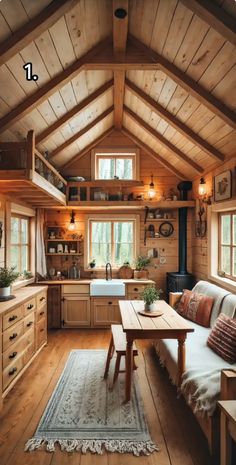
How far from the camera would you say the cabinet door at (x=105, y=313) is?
4.73m

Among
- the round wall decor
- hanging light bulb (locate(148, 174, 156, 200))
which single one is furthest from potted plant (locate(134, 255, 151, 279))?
hanging light bulb (locate(148, 174, 156, 200))

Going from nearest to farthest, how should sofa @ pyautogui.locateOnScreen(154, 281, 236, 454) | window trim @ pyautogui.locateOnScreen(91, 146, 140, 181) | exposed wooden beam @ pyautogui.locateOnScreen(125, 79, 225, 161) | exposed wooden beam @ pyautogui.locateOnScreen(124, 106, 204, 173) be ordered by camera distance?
sofa @ pyautogui.locateOnScreen(154, 281, 236, 454)
exposed wooden beam @ pyautogui.locateOnScreen(125, 79, 225, 161)
exposed wooden beam @ pyautogui.locateOnScreen(124, 106, 204, 173)
window trim @ pyautogui.locateOnScreen(91, 146, 140, 181)

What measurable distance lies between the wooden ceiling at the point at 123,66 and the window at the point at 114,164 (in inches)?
41.9

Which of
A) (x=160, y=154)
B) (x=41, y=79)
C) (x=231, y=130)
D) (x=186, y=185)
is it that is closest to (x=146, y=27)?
(x=41, y=79)

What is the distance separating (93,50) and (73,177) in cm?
236

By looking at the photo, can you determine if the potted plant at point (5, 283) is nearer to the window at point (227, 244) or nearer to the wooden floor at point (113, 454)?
the wooden floor at point (113, 454)

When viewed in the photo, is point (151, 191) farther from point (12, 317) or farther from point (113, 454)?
point (113, 454)

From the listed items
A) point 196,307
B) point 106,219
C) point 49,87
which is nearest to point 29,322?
point 196,307

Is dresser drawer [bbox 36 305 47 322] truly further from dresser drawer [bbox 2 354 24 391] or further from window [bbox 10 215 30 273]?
window [bbox 10 215 30 273]

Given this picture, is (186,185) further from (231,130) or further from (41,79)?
(41,79)

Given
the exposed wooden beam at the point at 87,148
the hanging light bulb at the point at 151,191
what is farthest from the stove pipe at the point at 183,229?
the exposed wooden beam at the point at 87,148

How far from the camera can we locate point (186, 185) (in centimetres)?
511

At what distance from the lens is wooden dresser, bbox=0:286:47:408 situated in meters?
2.65

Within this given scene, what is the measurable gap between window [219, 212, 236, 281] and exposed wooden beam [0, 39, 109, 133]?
2.57 metres
